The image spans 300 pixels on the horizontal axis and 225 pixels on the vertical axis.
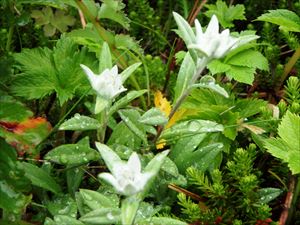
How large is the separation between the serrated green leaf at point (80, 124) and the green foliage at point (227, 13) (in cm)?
85

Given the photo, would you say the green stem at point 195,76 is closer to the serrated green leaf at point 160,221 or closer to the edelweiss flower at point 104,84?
the edelweiss flower at point 104,84

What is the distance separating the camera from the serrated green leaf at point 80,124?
158 centimetres

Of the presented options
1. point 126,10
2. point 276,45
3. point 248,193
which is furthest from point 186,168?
point 126,10

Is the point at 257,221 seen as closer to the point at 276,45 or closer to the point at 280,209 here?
the point at 280,209

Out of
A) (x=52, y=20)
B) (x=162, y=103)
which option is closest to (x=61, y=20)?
(x=52, y=20)

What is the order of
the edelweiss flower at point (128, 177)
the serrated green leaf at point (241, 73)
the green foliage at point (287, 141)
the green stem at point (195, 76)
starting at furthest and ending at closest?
1. the serrated green leaf at point (241, 73)
2. the green foliage at point (287, 141)
3. the green stem at point (195, 76)
4. the edelweiss flower at point (128, 177)

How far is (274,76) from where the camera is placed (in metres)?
2.27

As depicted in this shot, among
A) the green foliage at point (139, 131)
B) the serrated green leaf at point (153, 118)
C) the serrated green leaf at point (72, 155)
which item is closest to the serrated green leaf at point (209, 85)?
the green foliage at point (139, 131)

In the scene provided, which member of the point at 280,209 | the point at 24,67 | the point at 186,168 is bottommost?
the point at 280,209

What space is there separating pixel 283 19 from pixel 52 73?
2.69ft

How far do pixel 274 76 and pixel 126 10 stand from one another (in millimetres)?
729

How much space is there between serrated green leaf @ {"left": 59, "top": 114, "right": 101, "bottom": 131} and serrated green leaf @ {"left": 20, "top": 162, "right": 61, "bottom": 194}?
7.6 inches

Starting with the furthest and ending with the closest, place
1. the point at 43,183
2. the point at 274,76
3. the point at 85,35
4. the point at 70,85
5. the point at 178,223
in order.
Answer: the point at 274,76, the point at 85,35, the point at 70,85, the point at 43,183, the point at 178,223

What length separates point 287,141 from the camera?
5.39 ft
